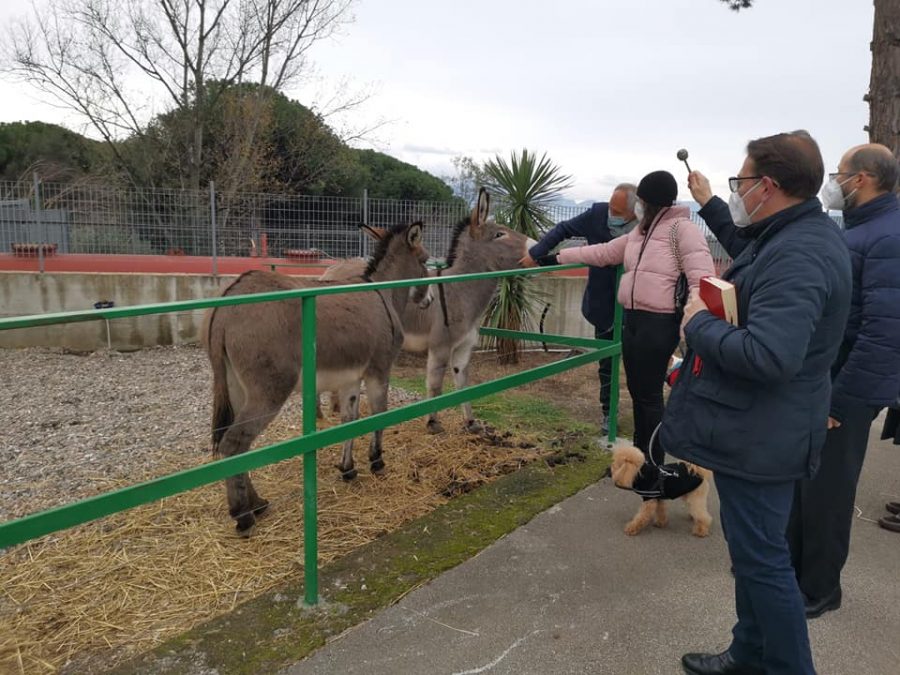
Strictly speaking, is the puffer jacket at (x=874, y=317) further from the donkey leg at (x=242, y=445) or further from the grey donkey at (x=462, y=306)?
the grey donkey at (x=462, y=306)

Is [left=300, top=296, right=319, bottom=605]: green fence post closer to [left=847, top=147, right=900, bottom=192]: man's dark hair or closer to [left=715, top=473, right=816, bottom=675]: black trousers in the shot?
[left=715, top=473, right=816, bottom=675]: black trousers

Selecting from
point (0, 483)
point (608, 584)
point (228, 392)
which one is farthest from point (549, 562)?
point (0, 483)

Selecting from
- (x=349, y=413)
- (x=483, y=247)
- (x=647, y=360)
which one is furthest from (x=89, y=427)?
(x=647, y=360)

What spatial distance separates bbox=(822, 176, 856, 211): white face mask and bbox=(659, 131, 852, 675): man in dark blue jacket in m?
1.07

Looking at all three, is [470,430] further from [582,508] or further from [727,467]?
[727,467]

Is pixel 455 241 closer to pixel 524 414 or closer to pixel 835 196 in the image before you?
pixel 524 414

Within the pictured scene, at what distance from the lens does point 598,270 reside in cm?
500

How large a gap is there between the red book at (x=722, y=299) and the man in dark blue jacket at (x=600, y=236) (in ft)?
9.15

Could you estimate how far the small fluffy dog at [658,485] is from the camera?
339 centimetres

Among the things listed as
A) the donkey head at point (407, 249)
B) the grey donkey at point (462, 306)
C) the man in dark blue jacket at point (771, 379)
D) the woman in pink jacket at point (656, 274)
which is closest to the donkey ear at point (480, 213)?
the grey donkey at point (462, 306)

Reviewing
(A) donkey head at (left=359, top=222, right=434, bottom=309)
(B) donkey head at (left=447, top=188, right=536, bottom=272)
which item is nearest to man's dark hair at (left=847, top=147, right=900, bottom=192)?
(A) donkey head at (left=359, top=222, right=434, bottom=309)

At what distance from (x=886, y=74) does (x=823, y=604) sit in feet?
19.0

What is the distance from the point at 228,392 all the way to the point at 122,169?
17420 millimetres

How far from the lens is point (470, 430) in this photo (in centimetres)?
570
